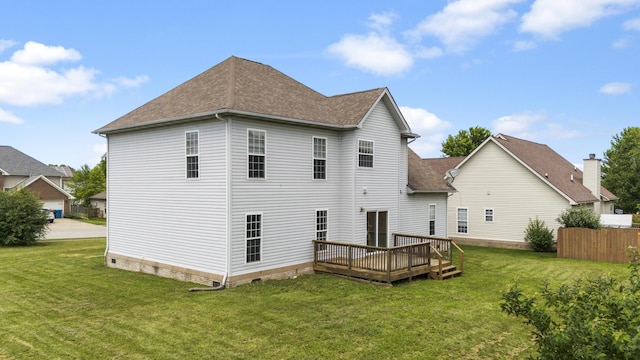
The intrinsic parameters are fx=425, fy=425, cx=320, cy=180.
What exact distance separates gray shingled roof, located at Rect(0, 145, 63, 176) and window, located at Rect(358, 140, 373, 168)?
46707mm

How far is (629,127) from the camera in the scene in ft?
166

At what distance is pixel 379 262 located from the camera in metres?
14.8

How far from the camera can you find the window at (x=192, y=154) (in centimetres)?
1454

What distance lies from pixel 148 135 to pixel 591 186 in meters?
29.1

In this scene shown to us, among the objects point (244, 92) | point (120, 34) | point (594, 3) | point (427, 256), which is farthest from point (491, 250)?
point (120, 34)

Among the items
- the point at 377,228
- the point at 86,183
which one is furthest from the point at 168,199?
the point at 86,183

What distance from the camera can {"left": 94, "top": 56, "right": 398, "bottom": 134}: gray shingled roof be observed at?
14.4 metres

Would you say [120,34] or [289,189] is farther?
[120,34]

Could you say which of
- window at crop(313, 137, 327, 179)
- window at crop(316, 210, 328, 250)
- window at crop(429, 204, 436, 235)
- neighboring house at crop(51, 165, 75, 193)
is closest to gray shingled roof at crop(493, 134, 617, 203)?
window at crop(429, 204, 436, 235)

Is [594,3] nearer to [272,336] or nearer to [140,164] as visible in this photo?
[272,336]

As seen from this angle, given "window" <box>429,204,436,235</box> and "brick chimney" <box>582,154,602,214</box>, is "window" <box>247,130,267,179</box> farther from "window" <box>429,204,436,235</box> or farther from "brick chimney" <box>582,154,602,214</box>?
"brick chimney" <box>582,154,602,214</box>

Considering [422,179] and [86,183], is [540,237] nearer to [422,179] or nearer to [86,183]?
[422,179]

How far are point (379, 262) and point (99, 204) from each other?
54.1m

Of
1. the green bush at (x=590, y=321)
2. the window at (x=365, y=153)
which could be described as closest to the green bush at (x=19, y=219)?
the window at (x=365, y=153)
